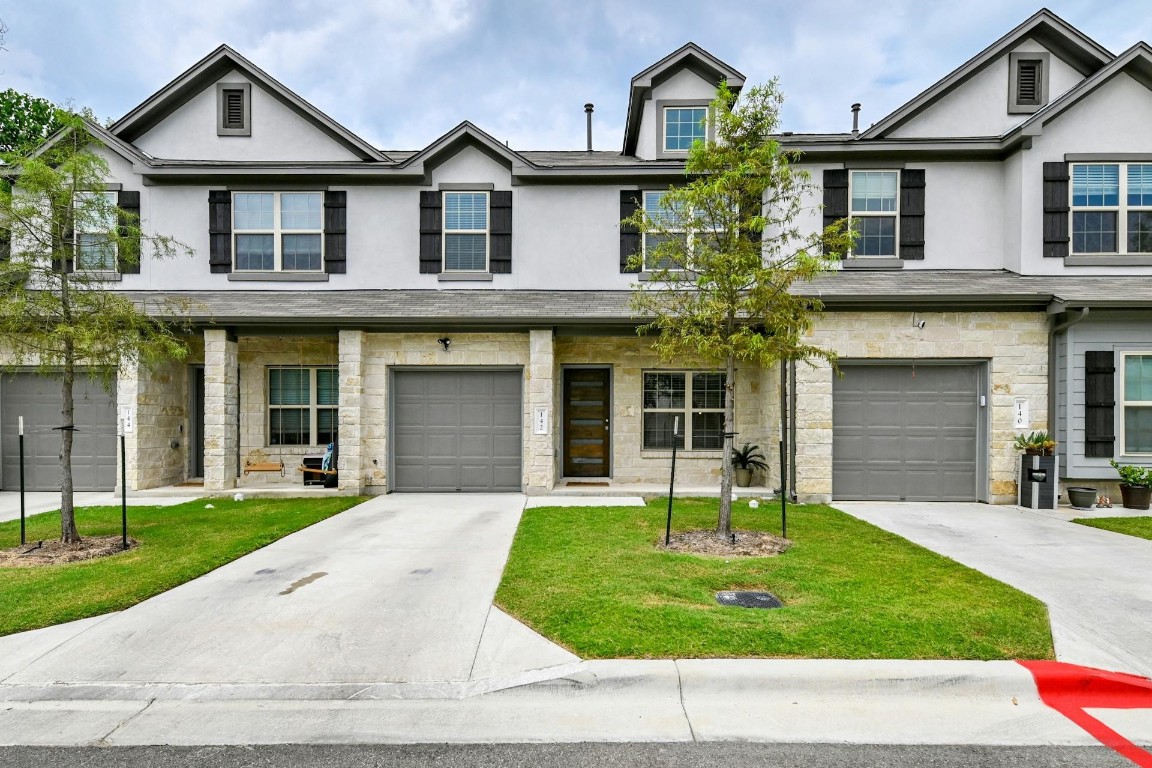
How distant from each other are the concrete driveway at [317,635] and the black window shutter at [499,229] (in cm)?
695

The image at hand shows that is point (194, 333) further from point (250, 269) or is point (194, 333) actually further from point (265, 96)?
point (265, 96)

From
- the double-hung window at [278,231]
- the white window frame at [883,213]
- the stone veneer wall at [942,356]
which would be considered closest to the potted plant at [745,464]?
the stone veneer wall at [942,356]

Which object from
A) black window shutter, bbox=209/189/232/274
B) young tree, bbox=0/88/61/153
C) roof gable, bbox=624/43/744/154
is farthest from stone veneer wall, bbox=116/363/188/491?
young tree, bbox=0/88/61/153

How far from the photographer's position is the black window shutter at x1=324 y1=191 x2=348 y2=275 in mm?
12133

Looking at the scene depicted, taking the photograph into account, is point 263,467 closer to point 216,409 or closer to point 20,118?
point 216,409

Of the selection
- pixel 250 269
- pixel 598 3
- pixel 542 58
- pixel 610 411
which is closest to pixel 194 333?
pixel 250 269

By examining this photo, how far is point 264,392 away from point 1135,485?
16.0 m

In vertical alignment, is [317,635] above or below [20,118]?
below

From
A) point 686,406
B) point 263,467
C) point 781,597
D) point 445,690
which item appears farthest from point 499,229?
point 445,690

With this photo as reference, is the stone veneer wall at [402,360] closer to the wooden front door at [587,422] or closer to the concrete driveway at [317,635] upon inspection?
the wooden front door at [587,422]

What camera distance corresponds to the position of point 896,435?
33.9ft

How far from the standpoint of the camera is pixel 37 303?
Result: 21.6 feet

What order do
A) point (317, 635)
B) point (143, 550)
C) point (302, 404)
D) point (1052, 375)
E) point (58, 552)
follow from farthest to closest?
point (302, 404), point (1052, 375), point (143, 550), point (58, 552), point (317, 635)

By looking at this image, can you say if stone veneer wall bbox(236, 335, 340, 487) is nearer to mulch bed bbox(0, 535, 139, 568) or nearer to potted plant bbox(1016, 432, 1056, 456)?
mulch bed bbox(0, 535, 139, 568)
